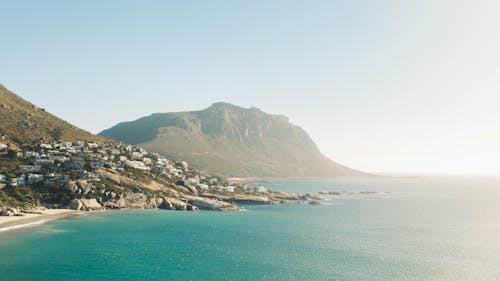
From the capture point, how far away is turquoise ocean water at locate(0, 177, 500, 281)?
61.4 meters

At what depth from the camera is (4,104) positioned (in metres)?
172

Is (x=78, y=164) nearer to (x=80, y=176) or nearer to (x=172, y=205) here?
(x=80, y=176)

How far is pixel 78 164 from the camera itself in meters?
144

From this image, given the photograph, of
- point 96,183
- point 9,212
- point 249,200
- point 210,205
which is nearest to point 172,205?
point 210,205

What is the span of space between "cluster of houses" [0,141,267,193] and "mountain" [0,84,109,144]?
9431 mm

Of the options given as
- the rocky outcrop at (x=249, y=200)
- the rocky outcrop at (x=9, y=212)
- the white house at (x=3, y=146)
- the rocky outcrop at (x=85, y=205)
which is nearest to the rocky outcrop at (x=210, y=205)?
the rocky outcrop at (x=249, y=200)

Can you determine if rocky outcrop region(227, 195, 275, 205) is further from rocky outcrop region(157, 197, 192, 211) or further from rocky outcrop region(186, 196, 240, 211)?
rocky outcrop region(157, 197, 192, 211)

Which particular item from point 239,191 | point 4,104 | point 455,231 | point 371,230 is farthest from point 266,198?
point 4,104

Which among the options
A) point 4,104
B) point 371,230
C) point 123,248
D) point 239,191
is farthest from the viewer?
point 239,191

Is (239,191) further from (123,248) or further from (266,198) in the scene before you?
(123,248)

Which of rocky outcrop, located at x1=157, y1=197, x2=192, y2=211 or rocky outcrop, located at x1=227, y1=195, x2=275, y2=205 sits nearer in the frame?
rocky outcrop, located at x1=157, y1=197, x2=192, y2=211

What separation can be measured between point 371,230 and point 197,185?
90613 millimetres

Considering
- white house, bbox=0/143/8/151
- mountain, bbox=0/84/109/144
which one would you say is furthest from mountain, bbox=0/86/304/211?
white house, bbox=0/143/8/151

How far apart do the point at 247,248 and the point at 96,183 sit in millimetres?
78667
